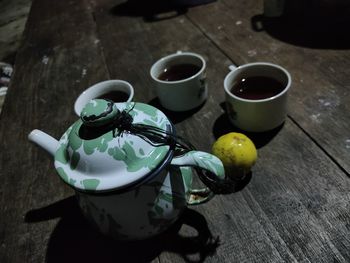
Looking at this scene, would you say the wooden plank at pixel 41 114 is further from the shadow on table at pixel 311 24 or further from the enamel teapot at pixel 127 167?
the shadow on table at pixel 311 24

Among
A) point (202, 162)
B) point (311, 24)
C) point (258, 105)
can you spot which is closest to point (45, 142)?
point (202, 162)

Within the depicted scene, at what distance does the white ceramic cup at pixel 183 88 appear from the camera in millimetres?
788

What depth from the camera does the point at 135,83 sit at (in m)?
1.01

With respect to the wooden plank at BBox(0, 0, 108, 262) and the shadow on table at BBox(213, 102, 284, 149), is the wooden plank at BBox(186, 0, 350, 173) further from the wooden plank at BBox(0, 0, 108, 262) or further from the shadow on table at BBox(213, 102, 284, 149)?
the wooden plank at BBox(0, 0, 108, 262)

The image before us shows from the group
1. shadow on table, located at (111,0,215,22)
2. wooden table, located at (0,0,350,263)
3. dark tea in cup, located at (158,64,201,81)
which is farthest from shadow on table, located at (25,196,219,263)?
shadow on table, located at (111,0,215,22)

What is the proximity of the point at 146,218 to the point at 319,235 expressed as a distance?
0.28 m

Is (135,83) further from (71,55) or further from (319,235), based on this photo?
(319,235)

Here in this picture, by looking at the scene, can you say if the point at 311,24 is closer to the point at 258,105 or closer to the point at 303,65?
the point at 303,65

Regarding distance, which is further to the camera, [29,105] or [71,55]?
[71,55]

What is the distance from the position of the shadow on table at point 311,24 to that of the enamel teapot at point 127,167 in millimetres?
632

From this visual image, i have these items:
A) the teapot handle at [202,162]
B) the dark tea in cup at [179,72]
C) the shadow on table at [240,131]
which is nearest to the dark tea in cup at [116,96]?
the dark tea in cup at [179,72]

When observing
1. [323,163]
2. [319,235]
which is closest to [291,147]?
[323,163]

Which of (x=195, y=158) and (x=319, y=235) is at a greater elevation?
(x=195, y=158)

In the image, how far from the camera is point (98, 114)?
0.49 metres
